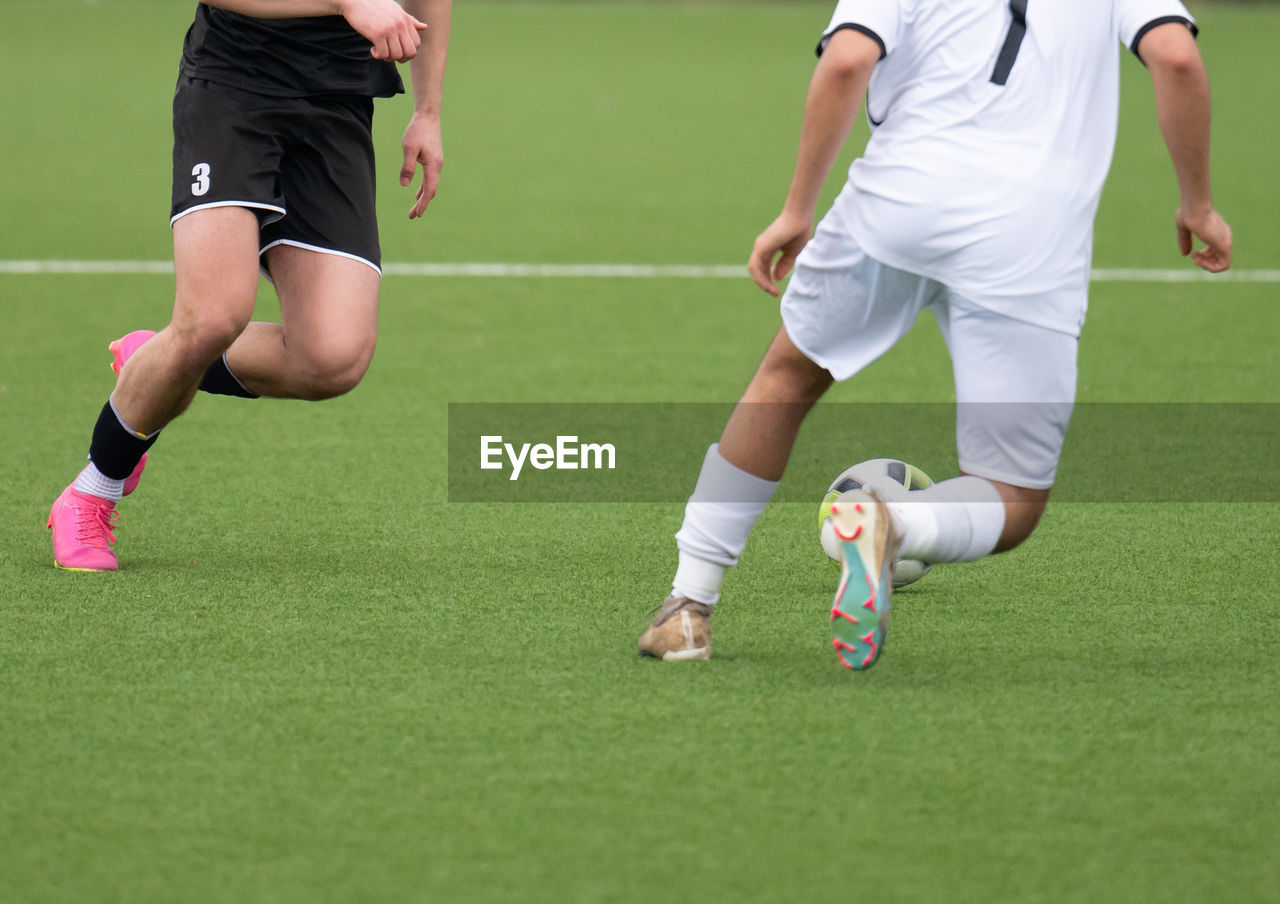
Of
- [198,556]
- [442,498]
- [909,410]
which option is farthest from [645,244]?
[198,556]

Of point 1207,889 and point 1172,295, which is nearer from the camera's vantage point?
point 1207,889

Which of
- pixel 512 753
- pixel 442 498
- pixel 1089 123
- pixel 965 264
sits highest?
pixel 1089 123

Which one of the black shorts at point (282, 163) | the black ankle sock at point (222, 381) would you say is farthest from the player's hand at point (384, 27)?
the black ankle sock at point (222, 381)

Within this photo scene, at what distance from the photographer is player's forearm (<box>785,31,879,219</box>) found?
2941mm

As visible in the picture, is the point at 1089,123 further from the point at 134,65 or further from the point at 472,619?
the point at 134,65

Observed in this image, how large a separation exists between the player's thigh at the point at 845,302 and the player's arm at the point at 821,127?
5cm

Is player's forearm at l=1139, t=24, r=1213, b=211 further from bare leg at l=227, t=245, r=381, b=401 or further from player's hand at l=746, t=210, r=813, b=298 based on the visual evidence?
bare leg at l=227, t=245, r=381, b=401

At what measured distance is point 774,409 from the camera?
3.32 metres

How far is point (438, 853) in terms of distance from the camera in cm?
255

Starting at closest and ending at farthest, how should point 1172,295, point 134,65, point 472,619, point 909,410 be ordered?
point 472,619 → point 909,410 → point 1172,295 → point 134,65

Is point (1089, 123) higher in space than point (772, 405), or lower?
higher

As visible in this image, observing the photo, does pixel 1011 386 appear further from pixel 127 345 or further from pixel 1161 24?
pixel 127 345

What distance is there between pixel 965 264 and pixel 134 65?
733 inches

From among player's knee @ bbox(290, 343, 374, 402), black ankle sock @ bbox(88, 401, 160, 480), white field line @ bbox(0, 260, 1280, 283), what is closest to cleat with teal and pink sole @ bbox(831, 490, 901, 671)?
player's knee @ bbox(290, 343, 374, 402)
